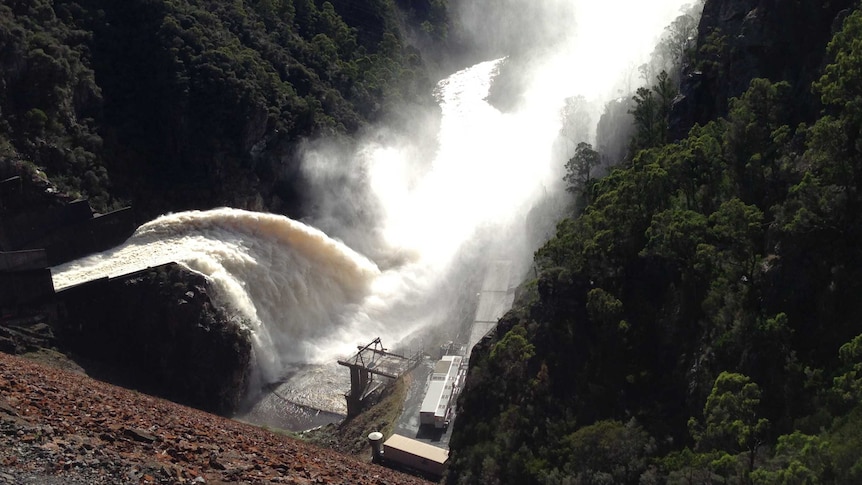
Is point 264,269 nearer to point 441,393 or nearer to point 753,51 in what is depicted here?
point 441,393

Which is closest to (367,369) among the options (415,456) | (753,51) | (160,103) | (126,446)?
(415,456)

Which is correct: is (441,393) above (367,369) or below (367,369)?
below

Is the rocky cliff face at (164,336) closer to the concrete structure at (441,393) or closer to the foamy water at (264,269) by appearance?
the foamy water at (264,269)

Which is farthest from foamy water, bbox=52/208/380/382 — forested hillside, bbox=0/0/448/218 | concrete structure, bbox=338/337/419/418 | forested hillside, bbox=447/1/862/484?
forested hillside, bbox=447/1/862/484

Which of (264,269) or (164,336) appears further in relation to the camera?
(264,269)

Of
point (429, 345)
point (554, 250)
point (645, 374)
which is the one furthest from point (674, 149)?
point (429, 345)

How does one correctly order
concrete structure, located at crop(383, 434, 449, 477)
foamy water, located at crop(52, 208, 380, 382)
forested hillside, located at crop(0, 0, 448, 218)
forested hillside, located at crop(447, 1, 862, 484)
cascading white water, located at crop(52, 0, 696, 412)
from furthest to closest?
forested hillside, located at crop(0, 0, 448, 218), cascading white water, located at crop(52, 0, 696, 412), foamy water, located at crop(52, 208, 380, 382), concrete structure, located at crop(383, 434, 449, 477), forested hillside, located at crop(447, 1, 862, 484)

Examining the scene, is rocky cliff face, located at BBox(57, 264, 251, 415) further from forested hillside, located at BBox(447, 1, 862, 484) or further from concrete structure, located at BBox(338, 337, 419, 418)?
forested hillside, located at BBox(447, 1, 862, 484)
